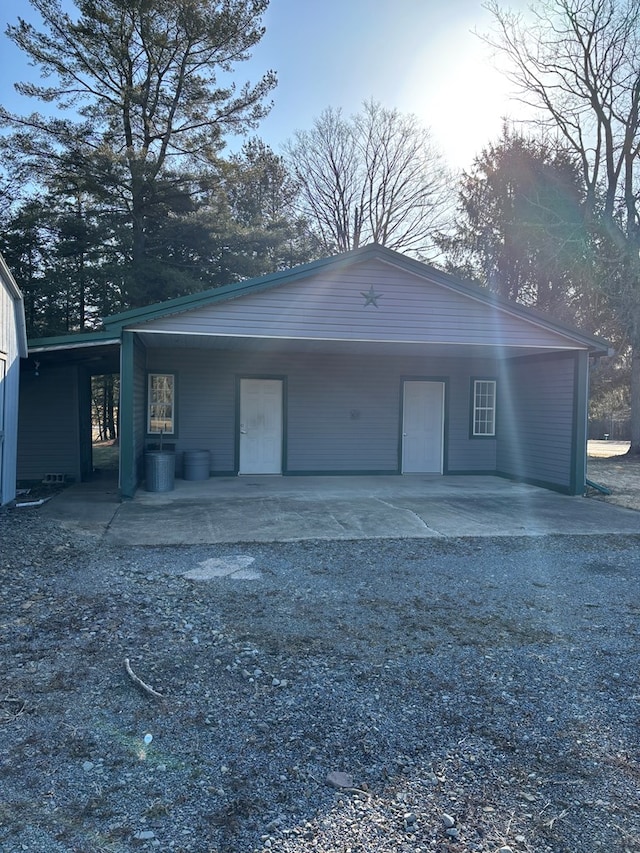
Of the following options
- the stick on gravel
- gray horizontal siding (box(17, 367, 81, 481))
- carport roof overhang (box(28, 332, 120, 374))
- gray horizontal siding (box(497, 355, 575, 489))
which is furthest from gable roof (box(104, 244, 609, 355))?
the stick on gravel

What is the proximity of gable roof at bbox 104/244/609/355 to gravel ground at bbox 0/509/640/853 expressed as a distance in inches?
169

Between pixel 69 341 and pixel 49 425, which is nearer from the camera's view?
pixel 69 341

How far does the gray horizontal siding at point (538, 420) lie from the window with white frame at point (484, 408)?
16 centimetres

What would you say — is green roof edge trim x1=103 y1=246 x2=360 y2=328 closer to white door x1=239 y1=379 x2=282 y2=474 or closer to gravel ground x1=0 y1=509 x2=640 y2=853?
white door x1=239 y1=379 x2=282 y2=474

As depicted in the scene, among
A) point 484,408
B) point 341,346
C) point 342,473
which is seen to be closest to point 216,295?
point 341,346

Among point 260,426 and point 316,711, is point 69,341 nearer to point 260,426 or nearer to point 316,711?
point 260,426

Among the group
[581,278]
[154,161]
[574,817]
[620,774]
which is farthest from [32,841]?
[581,278]

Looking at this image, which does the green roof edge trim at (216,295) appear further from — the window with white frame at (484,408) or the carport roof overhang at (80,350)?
the window with white frame at (484,408)

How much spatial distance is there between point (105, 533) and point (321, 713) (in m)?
4.66

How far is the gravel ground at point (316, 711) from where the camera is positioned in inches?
85.8

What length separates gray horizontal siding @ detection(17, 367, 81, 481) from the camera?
1149cm

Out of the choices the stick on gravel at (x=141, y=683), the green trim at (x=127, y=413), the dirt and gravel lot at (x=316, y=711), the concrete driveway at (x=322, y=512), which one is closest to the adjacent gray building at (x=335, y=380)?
the green trim at (x=127, y=413)

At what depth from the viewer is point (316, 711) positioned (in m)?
2.99

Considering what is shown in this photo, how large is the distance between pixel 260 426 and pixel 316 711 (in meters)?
9.23
